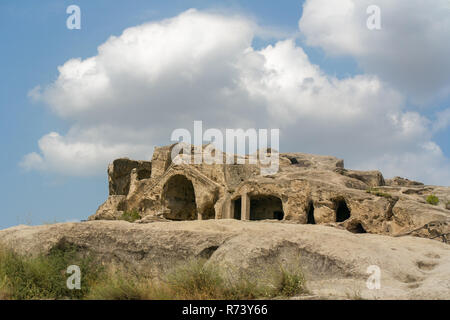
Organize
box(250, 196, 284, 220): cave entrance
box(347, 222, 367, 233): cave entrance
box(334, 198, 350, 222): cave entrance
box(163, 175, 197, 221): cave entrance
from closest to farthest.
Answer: box(347, 222, 367, 233): cave entrance → box(334, 198, 350, 222): cave entrance → box(250, 196, 284, 220): cave entrance → box(163, 175, 197, 221): cave entrance

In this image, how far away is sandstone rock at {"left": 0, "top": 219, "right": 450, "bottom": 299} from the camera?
27.6ft

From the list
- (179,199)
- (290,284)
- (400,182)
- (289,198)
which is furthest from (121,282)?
(400,182)

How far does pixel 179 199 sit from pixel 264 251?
77.6 feet

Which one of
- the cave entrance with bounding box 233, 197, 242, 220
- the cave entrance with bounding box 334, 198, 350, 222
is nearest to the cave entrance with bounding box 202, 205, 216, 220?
the cave entrance with bounding box 233, 197, 242, 220

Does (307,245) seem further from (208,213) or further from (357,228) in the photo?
(208,213)

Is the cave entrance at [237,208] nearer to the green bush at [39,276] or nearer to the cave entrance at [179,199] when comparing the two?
the cave entrance at [179,199]

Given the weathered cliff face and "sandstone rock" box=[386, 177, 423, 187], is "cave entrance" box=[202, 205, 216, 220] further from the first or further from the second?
"sandstone rock" box=[386, 177, 423, 187]

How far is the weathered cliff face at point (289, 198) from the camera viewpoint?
22078 millimetres

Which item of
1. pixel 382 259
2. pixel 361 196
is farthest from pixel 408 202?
pixel 382 259

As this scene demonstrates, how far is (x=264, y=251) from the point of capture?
9.49m

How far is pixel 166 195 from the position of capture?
32312mm
